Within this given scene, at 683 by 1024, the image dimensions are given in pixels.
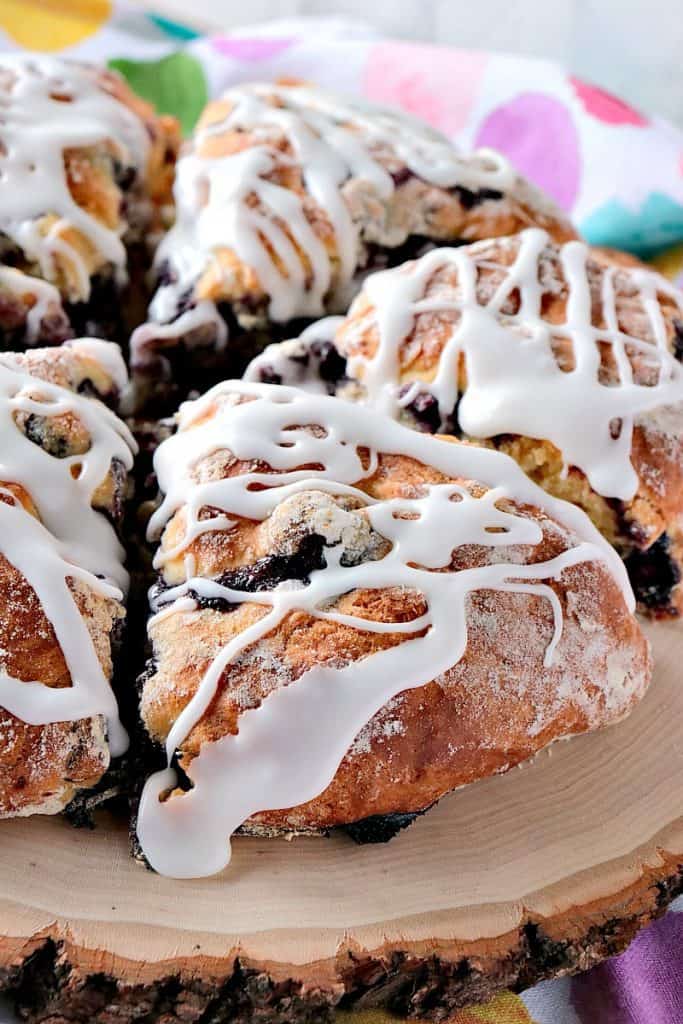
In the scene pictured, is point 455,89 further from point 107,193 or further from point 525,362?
point 525,362

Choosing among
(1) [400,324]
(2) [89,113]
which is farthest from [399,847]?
(2) [89,113]

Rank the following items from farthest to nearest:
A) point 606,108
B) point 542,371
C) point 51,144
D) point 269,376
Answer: point 606,108 → point 51,144 → point 269,376 → point 542,371

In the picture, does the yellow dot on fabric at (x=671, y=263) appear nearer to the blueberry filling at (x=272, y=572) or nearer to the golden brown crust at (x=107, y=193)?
the golden brown crust at (x=107, y=193)

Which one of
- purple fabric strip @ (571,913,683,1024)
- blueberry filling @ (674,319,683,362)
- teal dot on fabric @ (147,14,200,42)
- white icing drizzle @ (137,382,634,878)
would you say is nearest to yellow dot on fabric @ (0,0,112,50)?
teal dot on fabric @ (147,14,200,42)

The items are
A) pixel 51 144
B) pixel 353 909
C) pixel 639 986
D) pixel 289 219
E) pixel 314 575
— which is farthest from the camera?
pixel 51 144

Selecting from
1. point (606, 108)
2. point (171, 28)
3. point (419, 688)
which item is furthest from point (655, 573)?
point (171, 28)

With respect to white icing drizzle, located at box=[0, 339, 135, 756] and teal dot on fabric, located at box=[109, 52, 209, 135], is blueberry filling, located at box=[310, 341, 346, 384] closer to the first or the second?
white icing drizzle, located at box=[0, 339, 135, 756]

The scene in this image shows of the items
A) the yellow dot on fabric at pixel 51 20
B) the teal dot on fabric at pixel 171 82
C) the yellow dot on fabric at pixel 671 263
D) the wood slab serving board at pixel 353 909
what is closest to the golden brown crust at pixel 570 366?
the wood slab serving board at pixel 353 909

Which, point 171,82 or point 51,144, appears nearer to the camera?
point 51,144

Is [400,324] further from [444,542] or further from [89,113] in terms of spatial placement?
[89,113]
